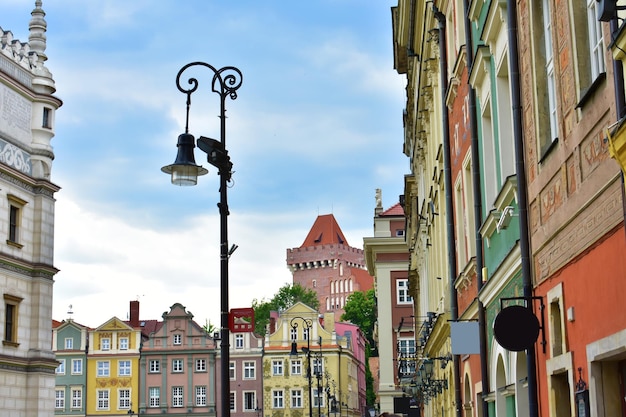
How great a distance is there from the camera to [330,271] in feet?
527

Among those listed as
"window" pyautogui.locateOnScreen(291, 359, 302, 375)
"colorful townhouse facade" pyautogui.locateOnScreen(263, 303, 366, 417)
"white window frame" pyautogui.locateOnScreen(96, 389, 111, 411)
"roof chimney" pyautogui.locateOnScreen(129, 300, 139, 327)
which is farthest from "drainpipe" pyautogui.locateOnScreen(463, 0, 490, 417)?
"roof chimney" pyautogui.locateOnScreen(129, 300, 139, 327)

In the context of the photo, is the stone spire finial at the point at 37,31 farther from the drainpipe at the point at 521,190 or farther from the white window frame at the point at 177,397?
the white window frame at the point at 177,397

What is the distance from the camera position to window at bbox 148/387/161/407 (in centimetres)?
7806

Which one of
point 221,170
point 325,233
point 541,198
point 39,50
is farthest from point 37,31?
point 325,233

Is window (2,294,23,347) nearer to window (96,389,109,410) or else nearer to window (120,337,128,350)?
window (96,389,109,410)

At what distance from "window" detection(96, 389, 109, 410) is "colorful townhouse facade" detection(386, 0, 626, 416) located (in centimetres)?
6328

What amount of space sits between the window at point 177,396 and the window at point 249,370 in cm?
514

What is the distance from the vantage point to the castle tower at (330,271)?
6275 inches

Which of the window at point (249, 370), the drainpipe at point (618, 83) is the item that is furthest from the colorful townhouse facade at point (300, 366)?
the drainpipe at point (618, 83)

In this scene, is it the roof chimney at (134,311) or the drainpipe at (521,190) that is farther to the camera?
the roof chimney at (134,311)

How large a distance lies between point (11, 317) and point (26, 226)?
3015 mm

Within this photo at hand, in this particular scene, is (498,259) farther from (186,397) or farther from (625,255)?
(186,397)

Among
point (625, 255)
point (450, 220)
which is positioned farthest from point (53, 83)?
point (625, 255)

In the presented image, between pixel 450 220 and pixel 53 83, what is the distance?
21.3 meters
